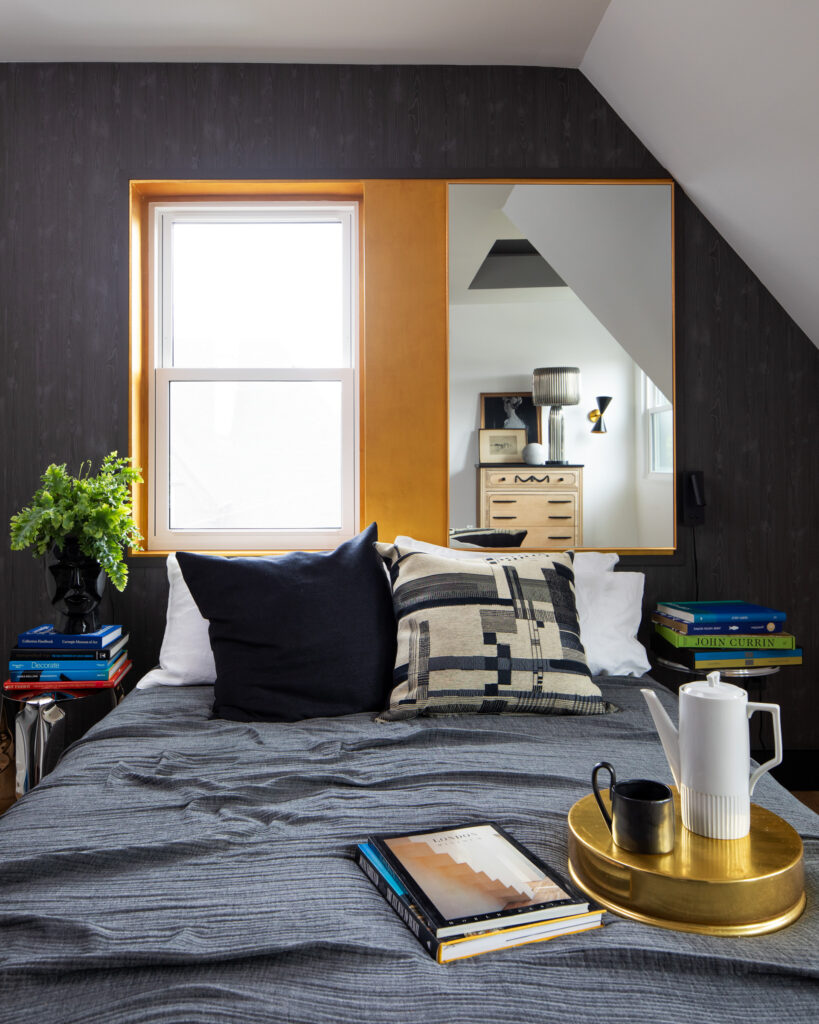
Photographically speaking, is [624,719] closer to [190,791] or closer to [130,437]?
[190,791]

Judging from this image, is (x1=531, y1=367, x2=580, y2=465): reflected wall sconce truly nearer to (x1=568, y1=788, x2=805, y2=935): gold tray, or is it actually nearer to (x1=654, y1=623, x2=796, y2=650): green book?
(x1=654, y1=623, x2=796, y2=650): green book

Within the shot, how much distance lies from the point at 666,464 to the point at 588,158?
1155mm

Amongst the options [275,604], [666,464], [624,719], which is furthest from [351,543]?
[666,464]

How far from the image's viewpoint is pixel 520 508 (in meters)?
2.91

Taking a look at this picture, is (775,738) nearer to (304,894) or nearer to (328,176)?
(304,894)

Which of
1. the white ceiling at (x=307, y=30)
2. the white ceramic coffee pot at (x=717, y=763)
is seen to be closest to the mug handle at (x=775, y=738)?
the white ceramic coffee pot at (x=717, y=763)

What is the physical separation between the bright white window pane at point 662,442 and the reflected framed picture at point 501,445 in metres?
0.48

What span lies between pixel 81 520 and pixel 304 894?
1.66m

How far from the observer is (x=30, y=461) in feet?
9.41

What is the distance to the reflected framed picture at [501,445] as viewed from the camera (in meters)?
2.90

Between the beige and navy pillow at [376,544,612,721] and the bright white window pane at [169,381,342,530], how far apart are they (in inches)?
36.6

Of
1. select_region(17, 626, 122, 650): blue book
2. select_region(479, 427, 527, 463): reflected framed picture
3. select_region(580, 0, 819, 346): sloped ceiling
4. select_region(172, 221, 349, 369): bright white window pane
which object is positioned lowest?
select_region(17, 626, 122, 650): blue book

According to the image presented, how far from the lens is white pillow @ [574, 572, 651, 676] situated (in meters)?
2.39

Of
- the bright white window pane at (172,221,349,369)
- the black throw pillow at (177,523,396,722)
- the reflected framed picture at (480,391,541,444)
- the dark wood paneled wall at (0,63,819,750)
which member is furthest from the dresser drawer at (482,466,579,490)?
the black throw pillow at (177,523,396,722)
